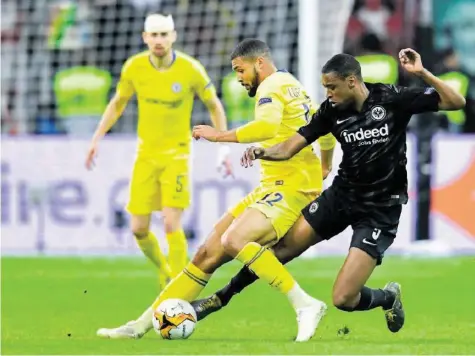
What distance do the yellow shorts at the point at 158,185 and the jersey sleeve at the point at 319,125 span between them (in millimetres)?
3816

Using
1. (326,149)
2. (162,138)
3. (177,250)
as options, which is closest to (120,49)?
(162,138)

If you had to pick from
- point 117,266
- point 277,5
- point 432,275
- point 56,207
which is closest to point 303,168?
point 432,275

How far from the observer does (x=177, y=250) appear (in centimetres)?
1287

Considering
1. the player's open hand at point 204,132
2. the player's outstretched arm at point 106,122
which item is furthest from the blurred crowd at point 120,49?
the player's open hand at point 204,132

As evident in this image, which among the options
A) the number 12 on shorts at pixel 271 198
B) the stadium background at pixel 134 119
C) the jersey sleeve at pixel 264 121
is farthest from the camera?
the stadium background at pixel 134 119

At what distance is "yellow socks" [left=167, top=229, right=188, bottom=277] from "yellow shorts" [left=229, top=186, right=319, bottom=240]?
3.15 meters

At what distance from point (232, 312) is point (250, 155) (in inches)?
116

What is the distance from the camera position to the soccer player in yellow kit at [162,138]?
12922 mm

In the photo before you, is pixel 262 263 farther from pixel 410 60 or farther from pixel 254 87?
pixel 410 60

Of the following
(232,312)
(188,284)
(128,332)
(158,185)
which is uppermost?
(158,185)

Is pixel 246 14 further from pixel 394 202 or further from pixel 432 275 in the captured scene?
pixel 394 202

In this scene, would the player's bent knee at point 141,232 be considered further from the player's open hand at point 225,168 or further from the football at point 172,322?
the football at point 172,322

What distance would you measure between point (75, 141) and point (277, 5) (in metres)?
3.49

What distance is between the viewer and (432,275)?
49.1ft
